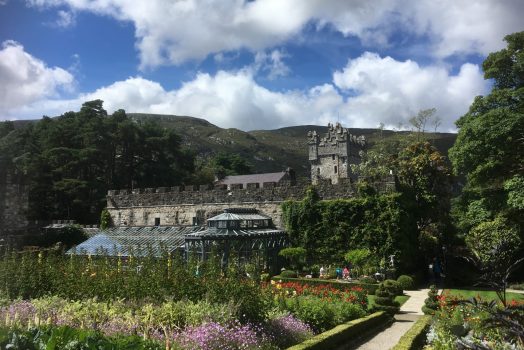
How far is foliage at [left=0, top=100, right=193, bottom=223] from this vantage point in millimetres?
39469

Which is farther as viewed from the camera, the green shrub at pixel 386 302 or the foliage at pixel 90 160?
the foliage at pixel 90 160

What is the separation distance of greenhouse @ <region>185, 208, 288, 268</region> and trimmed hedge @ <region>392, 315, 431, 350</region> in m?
9.71

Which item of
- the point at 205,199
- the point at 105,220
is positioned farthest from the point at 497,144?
the point at 105,220

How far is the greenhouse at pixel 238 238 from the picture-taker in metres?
21.0

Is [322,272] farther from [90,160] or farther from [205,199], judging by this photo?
[90,160]

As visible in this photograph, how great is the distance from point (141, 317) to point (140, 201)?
73.5 feet

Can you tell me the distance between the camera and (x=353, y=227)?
22578 mm

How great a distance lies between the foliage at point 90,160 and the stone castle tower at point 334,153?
1751 centimetres

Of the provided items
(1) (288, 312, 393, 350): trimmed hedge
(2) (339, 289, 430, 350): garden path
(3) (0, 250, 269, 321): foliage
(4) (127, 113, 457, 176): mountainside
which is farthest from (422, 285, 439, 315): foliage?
(4) (127, 113, 457, 176): mountainside

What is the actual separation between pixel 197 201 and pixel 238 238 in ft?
25.1

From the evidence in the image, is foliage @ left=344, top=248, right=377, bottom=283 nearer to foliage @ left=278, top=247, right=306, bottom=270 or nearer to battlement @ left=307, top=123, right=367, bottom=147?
foliage @ left=278, top=247, right=306, bottom=270

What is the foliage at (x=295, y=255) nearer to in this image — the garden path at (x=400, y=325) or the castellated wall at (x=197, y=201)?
the castellated wall at (x=197, y=201)

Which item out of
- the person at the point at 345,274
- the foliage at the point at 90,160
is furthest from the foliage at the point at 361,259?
the foliage at the point at 90,160

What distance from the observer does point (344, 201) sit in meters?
23.1
